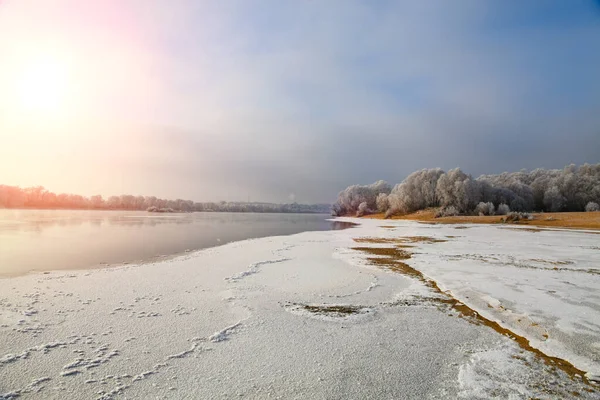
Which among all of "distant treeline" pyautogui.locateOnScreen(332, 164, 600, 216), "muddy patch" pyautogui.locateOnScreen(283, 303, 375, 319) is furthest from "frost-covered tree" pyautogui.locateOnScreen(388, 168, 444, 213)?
"muddy patch" pyautogui.locateOnScreen(283, 303, 375, 319)

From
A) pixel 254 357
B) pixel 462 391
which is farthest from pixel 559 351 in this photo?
pixel 254 357

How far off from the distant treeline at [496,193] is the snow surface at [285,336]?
170 feet

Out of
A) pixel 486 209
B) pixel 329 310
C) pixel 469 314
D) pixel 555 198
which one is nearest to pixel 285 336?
pixel 329 310

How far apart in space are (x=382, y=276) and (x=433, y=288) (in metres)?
1.66

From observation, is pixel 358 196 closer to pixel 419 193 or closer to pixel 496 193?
pixel 419 193

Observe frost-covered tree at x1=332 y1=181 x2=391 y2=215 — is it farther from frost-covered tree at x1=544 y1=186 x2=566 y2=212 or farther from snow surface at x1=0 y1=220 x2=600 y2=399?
snow surface at x1=0 y1=220 x2=600 y2=399

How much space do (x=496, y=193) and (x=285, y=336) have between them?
69.5 metres

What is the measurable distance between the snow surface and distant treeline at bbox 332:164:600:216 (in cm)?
5181

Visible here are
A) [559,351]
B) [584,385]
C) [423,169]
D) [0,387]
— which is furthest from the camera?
[423,169]

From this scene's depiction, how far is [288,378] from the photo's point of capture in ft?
12.1

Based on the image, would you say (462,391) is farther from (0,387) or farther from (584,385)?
(0,387)

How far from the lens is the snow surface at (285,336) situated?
139 inches

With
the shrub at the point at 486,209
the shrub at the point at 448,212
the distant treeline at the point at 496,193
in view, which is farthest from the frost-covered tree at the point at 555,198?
the shrub at the point at 448,212

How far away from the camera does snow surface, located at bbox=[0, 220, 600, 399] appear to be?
3527 millimetres
